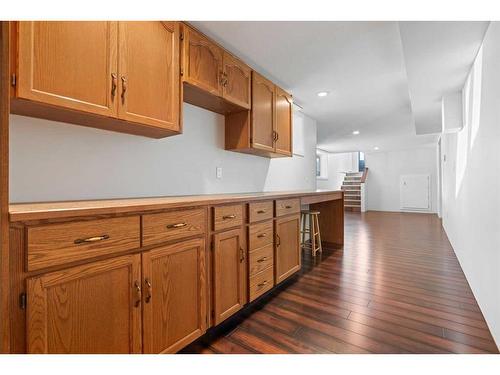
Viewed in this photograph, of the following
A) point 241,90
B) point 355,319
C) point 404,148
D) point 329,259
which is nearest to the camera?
point 355,319

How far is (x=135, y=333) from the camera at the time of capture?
1247 mm

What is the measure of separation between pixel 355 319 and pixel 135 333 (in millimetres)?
1510

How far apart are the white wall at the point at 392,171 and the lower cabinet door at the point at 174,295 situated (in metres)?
9.04

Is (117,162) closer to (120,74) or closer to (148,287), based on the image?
(120,74)

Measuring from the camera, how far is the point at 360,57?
7.95 feet

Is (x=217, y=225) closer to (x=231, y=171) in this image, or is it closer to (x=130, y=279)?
(x=130, y=279)

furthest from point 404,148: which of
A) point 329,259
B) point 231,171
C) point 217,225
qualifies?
point 217,225

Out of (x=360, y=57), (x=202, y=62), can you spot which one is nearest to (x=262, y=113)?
(x=202, y=62)

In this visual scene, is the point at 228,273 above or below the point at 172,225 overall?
below

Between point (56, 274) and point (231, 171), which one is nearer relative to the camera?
point (56, 274)

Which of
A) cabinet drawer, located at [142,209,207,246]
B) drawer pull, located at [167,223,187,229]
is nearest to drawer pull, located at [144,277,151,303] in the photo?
cabinet drawer, located at [142,209,207,246]

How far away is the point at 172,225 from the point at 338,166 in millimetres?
9751
